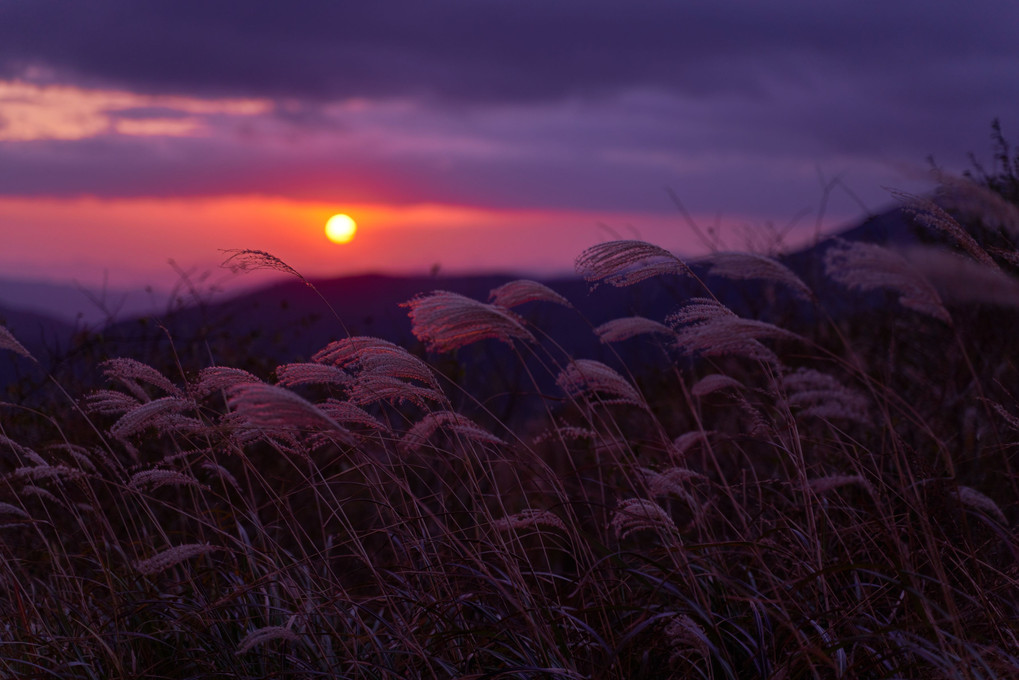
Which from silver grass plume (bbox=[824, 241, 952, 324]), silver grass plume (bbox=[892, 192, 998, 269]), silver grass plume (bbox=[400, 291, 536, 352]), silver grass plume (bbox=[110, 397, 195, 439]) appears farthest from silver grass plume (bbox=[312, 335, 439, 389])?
silver grass plume (bbox=[892, 192, 998, 269])

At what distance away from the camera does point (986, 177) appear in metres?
8.70

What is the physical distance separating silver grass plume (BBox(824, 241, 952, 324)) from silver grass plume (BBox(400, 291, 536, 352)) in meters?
1.06

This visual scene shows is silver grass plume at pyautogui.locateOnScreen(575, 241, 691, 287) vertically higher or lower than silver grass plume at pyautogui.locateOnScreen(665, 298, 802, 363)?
higher

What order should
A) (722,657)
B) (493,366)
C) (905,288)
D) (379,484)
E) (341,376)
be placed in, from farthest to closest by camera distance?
(493,366)
(379,484)
(341,376)
(722,657)
(905,288)

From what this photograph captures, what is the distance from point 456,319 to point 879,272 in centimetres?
138

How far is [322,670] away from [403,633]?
0.36m

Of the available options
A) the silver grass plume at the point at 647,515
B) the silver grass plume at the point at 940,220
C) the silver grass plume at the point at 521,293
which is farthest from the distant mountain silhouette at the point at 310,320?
the silver grass plume at the point at 940,220

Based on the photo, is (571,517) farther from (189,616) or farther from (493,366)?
(493,366)

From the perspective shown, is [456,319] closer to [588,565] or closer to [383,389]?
[383,389]

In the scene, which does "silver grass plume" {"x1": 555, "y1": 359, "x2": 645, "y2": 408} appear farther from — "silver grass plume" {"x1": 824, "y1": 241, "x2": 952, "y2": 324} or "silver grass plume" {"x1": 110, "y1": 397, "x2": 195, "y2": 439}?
"silver grass plume" {"x1": 110, "y1": 397, "x2": 195, "y2": 439}

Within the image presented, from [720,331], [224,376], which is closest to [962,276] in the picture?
[720,331]

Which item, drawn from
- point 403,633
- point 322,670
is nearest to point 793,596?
point 403,633

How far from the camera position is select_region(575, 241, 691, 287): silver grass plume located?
341cm

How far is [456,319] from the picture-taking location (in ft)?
10.5
